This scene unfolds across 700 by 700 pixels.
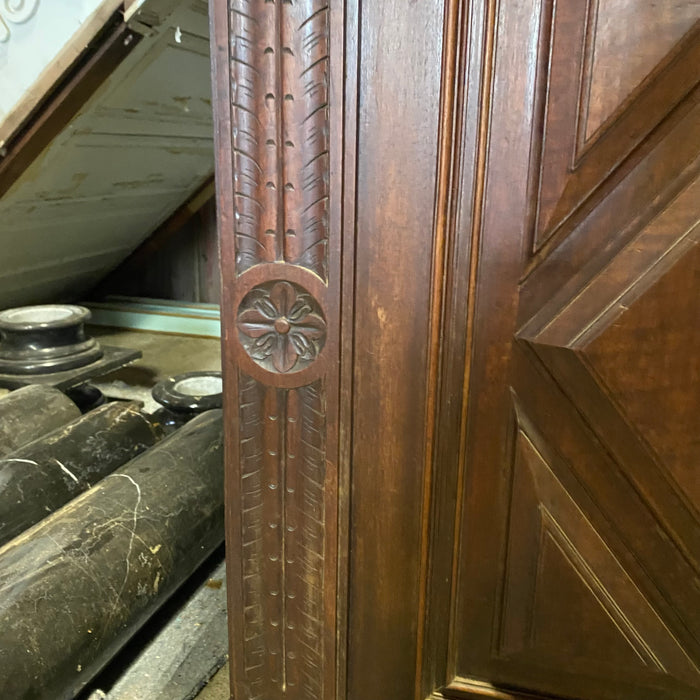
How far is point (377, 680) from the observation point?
727 mm

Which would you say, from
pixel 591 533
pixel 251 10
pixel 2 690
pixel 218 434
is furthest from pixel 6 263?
pixel 591 533

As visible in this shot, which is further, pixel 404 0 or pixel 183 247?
pixel 183 247

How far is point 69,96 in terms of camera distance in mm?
1745

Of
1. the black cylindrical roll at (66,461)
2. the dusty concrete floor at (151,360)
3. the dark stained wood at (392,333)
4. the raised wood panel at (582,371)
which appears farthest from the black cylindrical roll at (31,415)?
the raised wood panel at (582,371)

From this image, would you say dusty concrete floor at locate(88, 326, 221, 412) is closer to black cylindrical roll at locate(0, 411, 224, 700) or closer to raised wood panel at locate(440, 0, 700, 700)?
black cylindrical roll at locate(0, 411, 224, 700)

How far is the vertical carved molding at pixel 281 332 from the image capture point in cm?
57

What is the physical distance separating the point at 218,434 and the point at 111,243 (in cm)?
209

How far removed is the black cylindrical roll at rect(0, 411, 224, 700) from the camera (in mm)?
881

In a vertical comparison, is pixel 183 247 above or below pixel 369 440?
above

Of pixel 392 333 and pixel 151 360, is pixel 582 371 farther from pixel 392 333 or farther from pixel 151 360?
pixel 151 360

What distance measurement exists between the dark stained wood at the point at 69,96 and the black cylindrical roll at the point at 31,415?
2.39 ft

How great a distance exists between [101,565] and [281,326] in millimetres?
646

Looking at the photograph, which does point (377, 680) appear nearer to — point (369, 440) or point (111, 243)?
point (369, 440)

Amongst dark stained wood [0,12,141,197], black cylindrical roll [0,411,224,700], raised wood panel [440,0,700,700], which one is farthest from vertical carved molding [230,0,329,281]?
dark stained wood [0,12,141,197]
